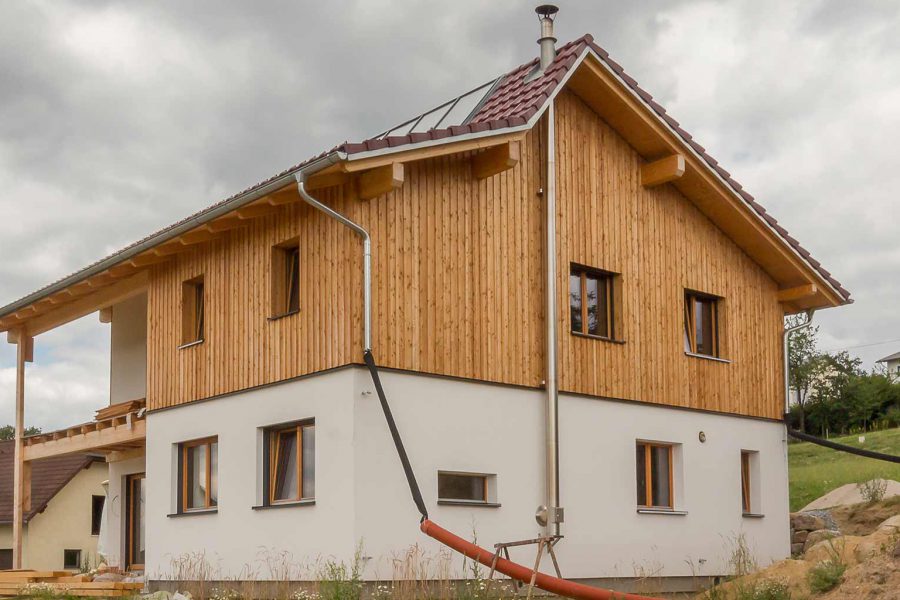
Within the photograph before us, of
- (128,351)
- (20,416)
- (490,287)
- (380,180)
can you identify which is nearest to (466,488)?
(490,287)

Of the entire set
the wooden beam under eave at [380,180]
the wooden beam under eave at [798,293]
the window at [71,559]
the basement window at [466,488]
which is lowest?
the window at [71,559]

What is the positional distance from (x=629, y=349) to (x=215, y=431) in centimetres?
604

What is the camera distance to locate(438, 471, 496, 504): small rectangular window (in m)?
14.1

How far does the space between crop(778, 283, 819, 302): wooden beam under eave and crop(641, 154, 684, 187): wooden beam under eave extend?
3.50 metres

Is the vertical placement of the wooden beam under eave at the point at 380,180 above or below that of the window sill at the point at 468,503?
above

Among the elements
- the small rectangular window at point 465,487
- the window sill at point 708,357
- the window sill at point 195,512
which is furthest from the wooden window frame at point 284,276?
the window sill at point 708,357

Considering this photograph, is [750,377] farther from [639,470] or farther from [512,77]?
[512,77]

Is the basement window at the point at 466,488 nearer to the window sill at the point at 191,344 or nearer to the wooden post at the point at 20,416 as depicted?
the window sill at the point at 191,344

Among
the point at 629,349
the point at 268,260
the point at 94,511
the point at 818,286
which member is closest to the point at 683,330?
the point at 629,349

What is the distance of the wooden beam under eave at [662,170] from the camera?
17141 mm

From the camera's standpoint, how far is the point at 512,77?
57.0 feet

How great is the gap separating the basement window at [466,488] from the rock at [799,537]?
341 inches

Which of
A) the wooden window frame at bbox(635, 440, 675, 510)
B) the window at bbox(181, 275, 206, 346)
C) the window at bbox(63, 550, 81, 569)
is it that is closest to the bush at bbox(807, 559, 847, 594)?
the wooden window frame at bbox(635, 440, 675, 510)

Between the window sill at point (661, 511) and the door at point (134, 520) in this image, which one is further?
the door at point (134, 520)
